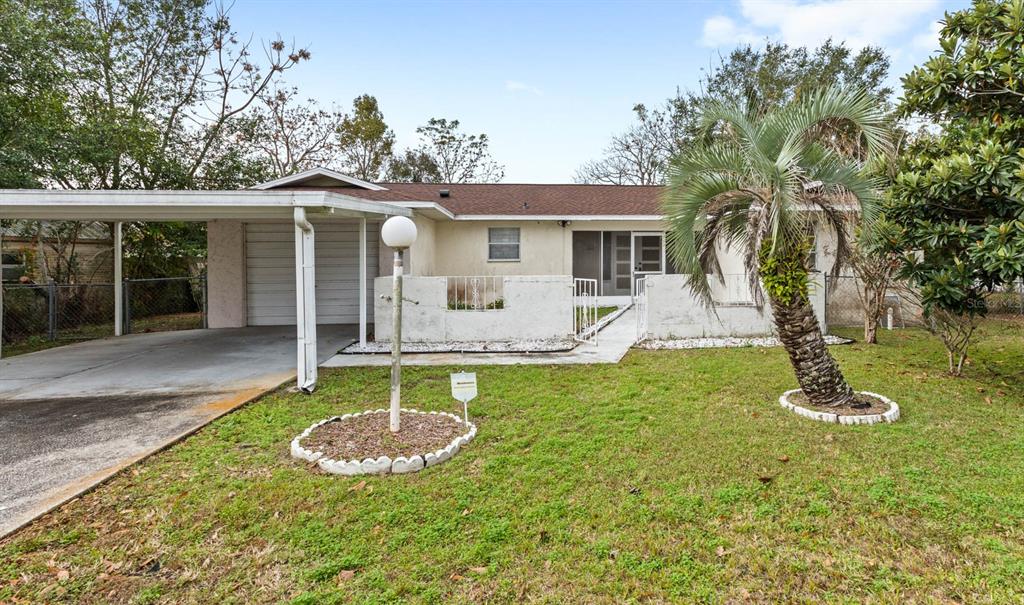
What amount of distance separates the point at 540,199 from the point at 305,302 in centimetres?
971

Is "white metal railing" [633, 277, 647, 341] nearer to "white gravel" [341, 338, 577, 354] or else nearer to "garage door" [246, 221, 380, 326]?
"white gravel" [341, 338, 577, 354]

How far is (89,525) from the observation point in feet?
10.2

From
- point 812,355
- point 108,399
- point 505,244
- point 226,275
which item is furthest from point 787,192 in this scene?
point 226,275

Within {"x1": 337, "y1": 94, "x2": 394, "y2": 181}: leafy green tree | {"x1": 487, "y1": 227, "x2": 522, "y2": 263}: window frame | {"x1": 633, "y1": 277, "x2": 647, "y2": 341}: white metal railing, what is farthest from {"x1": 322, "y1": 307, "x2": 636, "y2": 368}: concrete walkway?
{"x1": 337, "y1": 94, "x2": 394, "y2": 181}: leafy green tree

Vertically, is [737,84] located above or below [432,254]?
above

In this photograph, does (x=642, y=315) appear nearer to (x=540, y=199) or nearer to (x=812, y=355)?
(x=812, y=355)

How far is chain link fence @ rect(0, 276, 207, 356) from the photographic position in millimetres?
10688

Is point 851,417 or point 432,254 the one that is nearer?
point 851,417

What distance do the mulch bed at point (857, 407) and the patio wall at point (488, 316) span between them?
4.38m

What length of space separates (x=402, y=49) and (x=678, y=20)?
8010 millimetres

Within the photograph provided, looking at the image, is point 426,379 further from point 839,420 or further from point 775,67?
point 775,67

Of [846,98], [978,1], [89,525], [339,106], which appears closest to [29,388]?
[89,525]

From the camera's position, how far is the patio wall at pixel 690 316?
9.31 m

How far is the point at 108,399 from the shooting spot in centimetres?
584
